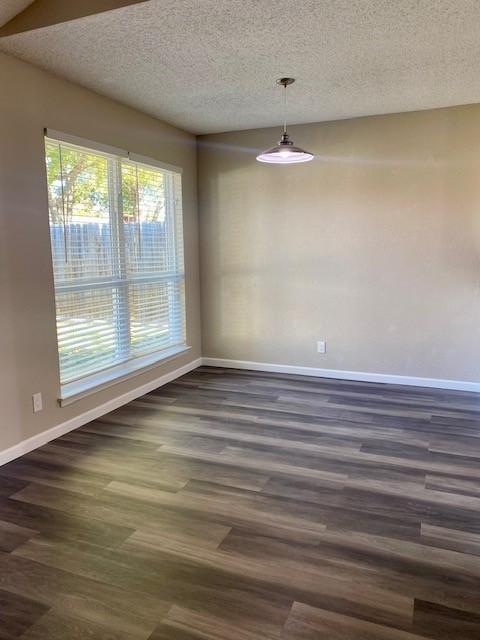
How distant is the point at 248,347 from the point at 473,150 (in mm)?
2906

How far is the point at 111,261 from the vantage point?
3857 mm

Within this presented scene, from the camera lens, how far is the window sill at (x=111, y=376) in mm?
3467

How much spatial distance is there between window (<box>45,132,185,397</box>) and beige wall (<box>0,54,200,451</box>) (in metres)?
0.13

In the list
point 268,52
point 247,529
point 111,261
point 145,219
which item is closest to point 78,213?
point 111,261

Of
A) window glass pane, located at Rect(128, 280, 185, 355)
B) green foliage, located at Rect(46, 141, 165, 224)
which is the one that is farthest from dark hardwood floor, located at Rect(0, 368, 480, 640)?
green foliage, located at Rect(46, 141, 165, 224)

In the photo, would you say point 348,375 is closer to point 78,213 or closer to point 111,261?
point 111,261

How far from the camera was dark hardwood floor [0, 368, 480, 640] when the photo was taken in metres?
1.71

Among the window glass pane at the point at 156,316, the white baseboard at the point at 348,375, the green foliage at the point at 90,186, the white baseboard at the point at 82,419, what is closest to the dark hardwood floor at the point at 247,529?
the white baseboard at the point at 82,419

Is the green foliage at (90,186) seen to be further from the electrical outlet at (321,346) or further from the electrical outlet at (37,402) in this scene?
the electrical outlet at (321,346)

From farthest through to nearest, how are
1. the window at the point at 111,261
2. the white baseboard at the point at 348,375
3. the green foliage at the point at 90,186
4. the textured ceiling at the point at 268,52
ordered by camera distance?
the white baseboard at the point at 348,375
the window at the point at 111,261
the green foliage at the point at 90,186
the textured ceiling at the point at 268,52

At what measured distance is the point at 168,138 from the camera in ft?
15.0

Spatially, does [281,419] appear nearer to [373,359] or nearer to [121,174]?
[373,359]

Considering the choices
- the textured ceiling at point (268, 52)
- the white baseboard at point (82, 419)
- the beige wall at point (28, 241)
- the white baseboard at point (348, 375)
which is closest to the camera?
the textured ceiling at point (268, 52)

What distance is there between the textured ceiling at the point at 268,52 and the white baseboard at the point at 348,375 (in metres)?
2.51
